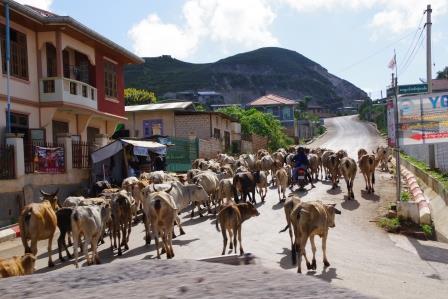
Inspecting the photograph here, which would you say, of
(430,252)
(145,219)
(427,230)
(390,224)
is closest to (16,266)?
(145,219)

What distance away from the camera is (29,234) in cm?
1189

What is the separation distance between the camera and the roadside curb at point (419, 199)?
16562 mm

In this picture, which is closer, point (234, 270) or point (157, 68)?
point (234, 270)

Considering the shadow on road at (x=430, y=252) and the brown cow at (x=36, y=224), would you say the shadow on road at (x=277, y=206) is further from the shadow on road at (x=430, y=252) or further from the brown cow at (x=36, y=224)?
the brown cow at (x=36, y=224)

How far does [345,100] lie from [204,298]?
589 ft

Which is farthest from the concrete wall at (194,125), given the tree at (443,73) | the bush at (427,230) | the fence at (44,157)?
the tree at (443,73)

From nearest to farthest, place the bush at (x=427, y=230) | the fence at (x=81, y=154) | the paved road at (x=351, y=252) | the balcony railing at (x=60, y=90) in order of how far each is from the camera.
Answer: the paved road at (x=351, y=252), the bush at (x=427, y=230), the balcony railing at (x=60, y=90), the fence at (x=81, y=154)

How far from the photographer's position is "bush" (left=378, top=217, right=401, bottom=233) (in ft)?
53.4

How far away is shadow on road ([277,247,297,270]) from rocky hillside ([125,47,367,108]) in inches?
4124

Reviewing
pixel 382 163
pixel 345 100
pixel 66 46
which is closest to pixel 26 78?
pixel 66 46

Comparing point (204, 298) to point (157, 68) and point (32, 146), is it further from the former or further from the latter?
point (157, 68)

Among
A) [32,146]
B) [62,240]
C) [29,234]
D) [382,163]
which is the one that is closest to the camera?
[29,234]

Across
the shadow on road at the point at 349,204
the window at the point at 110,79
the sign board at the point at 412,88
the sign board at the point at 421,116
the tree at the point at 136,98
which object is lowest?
the shadow on road at the point at 349,204

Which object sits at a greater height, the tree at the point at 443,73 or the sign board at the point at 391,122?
the tree at the point at 443,73
